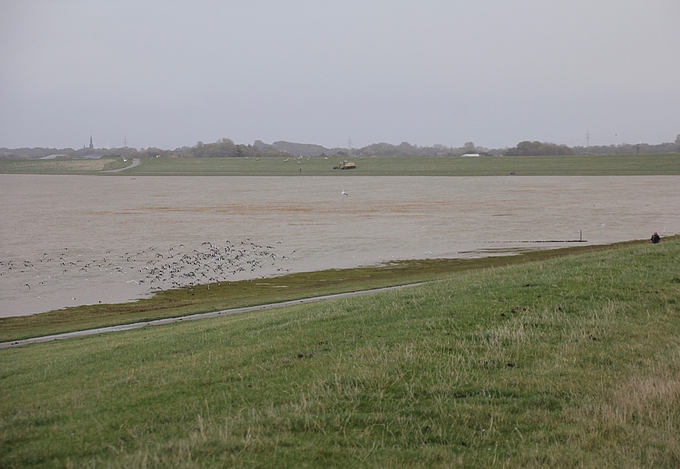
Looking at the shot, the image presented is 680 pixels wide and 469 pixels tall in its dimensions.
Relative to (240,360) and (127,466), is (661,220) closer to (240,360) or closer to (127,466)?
(240,360)

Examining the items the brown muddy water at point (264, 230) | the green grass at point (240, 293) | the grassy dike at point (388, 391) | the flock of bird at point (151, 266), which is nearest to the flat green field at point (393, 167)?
the brown muddy water at point (264, 230)

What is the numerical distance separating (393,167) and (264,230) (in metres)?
93.1

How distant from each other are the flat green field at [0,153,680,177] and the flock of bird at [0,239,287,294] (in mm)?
81236

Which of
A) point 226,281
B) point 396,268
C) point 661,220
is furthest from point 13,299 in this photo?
point 661,220

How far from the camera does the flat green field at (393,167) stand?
111562 millimetres

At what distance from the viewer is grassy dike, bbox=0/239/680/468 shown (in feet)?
19.4

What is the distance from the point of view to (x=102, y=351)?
38.5ft

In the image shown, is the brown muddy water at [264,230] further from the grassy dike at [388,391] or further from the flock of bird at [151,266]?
the grassy dike at [388,391]

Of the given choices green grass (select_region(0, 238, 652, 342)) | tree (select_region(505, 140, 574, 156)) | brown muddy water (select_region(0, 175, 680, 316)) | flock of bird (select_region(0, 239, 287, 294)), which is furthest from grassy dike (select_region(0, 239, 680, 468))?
tree (select_region(505, 140, 574, 156))

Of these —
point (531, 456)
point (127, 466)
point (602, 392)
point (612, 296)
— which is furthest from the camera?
point (612, 296)

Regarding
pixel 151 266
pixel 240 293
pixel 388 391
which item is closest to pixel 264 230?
pixel 151 266

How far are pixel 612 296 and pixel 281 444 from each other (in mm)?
7216

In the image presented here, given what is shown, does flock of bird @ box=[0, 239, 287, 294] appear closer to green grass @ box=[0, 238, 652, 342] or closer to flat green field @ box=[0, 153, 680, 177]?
green grass @ box=[0, 238, 652, 342]

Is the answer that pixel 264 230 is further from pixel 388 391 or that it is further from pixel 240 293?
pixel 388 391
